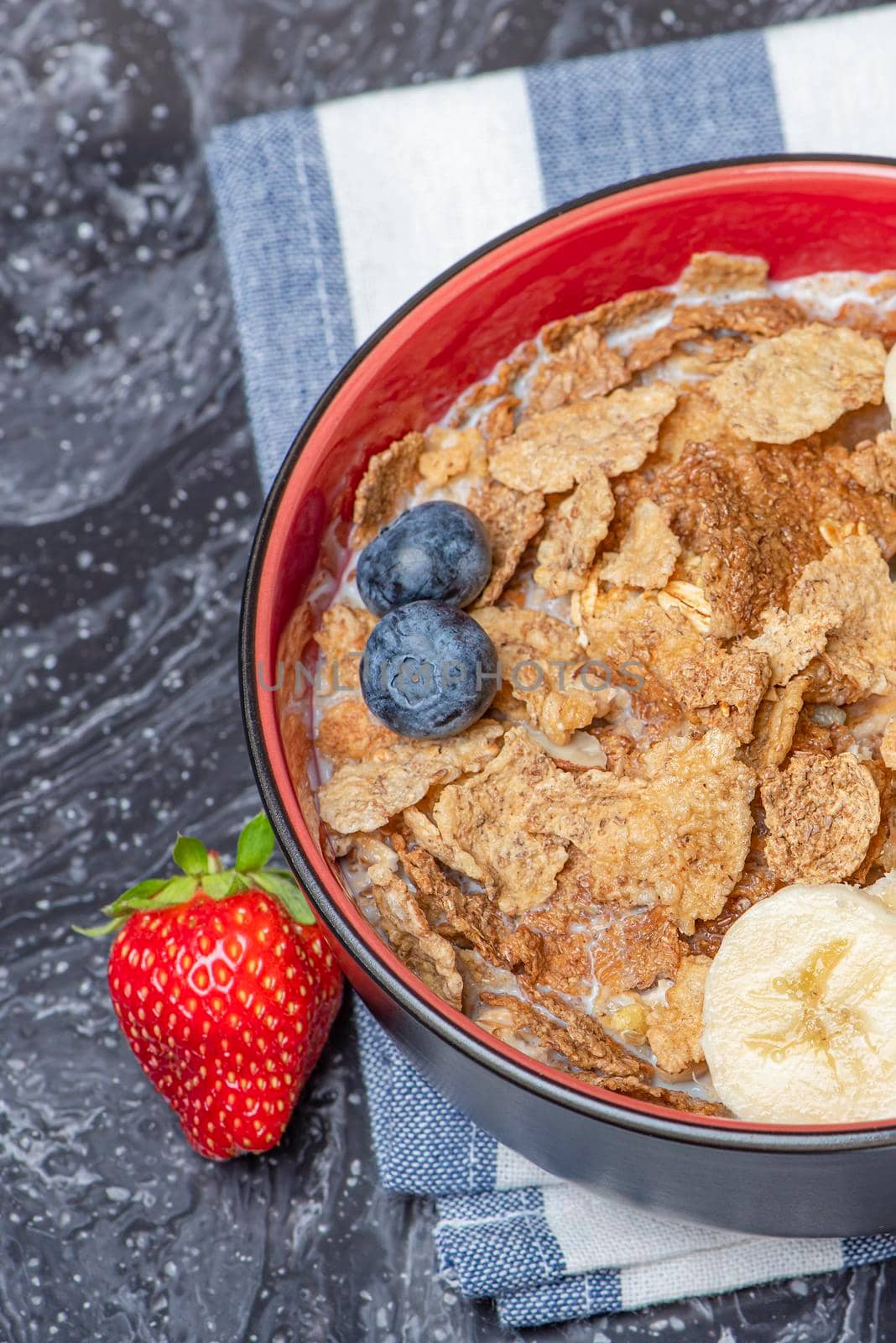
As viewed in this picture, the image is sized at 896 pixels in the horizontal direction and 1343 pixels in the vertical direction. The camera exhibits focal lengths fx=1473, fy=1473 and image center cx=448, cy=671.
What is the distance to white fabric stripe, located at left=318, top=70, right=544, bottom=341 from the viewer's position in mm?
1371

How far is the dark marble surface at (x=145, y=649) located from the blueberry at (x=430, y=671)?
349 mm

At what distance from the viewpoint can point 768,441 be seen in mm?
1065

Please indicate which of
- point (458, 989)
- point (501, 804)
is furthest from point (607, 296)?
point (458, 989)

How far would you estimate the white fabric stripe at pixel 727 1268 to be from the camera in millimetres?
1135

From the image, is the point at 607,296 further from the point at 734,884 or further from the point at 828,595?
the point at 734,884

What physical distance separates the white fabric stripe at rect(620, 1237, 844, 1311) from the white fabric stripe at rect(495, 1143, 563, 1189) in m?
0.09

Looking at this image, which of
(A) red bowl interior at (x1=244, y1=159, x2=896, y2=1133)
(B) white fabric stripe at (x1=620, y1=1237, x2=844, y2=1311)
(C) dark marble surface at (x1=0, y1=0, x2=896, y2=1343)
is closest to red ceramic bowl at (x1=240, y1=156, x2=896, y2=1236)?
(A) red bowl interior at (x1=244, y1=159, x2=896, y2=1133)

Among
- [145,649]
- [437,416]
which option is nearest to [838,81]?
[437,416]

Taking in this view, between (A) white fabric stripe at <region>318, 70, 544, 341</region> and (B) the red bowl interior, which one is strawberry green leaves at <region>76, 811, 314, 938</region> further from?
(A) white fabric stripe at <region>318, 70, 544, 341</region>

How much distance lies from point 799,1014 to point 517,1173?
0.32m

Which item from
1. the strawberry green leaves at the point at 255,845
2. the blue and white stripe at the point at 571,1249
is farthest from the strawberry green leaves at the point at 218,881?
the blue and white stripe at the point at 571,1249

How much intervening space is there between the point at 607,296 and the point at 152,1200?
839mm

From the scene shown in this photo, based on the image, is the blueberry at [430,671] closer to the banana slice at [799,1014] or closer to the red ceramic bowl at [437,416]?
the red ceramic bowl at [437,416]

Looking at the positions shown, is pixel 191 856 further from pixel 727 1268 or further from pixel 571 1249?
pixel 727 1268
